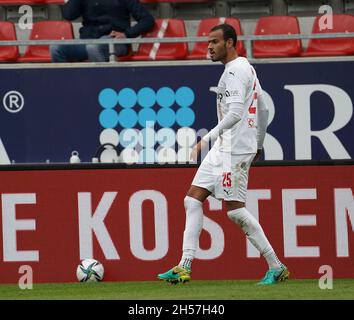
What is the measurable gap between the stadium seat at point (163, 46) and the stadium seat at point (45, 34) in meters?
1.02

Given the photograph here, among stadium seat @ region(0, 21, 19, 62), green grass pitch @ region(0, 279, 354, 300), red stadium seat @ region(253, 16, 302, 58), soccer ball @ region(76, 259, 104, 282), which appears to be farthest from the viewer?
stadium seat @ region(0, 21, 19, 62)

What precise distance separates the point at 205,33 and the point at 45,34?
1.93 meters

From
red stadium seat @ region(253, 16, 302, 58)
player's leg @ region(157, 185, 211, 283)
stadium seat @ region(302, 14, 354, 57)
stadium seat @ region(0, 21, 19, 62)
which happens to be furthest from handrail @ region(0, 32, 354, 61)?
player's leg @ region(157, 185, 211, 283)

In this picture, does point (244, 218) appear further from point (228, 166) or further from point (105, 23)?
point (105, 23)

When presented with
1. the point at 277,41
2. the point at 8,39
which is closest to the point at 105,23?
the point at 8,39

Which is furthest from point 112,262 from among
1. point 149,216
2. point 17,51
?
point 17,51

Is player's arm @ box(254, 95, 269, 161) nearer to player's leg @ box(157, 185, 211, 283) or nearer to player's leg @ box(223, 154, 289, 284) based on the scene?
player's leg @ box(223, 154, 289, 284)

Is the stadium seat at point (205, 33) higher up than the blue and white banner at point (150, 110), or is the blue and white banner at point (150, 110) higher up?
the stadium seat at point (205, 33)

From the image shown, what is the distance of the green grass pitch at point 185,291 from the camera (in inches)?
336

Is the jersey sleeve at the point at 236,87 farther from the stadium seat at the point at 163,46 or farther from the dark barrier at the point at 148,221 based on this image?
the stadium seat at the point at 163,46

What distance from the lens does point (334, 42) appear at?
13.8 m

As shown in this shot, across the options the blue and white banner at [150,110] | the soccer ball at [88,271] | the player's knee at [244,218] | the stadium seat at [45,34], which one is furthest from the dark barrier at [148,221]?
the stadium seat at [45,34]

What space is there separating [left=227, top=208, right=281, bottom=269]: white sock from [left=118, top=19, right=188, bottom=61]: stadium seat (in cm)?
461

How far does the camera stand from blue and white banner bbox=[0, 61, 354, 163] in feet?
42.8
